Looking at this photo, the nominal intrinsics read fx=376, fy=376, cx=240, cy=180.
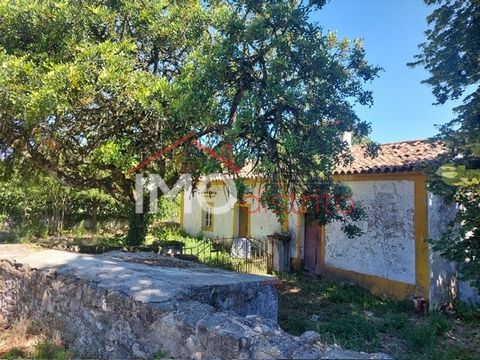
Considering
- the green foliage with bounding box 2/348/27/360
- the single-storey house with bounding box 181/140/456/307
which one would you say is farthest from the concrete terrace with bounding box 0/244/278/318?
the single-storey house with bounding box 181/140/456/307

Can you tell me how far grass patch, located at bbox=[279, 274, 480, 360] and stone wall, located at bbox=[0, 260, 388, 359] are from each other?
6.07 ft

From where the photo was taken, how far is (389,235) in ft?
31.7

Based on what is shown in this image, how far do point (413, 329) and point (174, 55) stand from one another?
7714 millimetres

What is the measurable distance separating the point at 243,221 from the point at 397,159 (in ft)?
24.4

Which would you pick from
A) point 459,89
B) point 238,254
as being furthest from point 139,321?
point 238,254

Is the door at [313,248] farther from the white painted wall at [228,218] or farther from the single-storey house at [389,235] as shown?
the white painted wall at [228,218]

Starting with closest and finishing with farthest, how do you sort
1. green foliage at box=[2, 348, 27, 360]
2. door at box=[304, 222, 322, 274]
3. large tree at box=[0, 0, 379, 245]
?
green foliage at box=[2, 348, 27, 360], large tree at box=[0, 0, 379, 245], door at box=[304, 222, 322, 274]

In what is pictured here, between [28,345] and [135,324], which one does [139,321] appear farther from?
[28,345]

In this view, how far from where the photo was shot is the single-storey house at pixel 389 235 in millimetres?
8859

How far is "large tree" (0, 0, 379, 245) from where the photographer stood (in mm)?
6238

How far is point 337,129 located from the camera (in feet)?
20.6

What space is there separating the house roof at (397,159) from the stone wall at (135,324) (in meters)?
6.16
